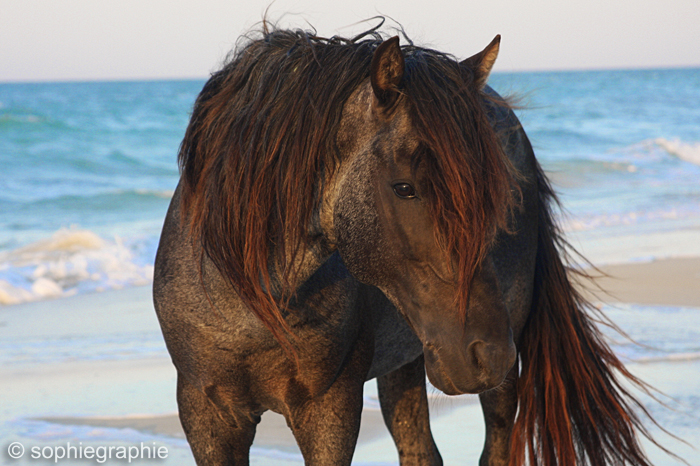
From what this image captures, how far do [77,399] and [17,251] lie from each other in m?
3.65

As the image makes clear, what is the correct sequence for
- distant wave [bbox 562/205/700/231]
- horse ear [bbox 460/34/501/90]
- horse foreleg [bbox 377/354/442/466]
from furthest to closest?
distant wave [bbox 562/205/700/231]
horse foreleg [bbox 377/354/442/466]
horse ear [bbox 460/34/501/90]

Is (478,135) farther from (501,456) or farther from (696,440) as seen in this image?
(696,440)

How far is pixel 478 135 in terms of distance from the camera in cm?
153

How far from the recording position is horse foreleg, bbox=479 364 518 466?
2.64m

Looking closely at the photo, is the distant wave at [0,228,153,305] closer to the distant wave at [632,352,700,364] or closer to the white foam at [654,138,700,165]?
the distant wave at [632,352,700,364]

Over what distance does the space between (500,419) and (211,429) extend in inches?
42.7

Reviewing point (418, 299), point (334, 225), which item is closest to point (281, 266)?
point (334, 225)

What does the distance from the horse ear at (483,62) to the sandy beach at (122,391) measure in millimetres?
1463

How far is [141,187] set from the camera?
448 inches
